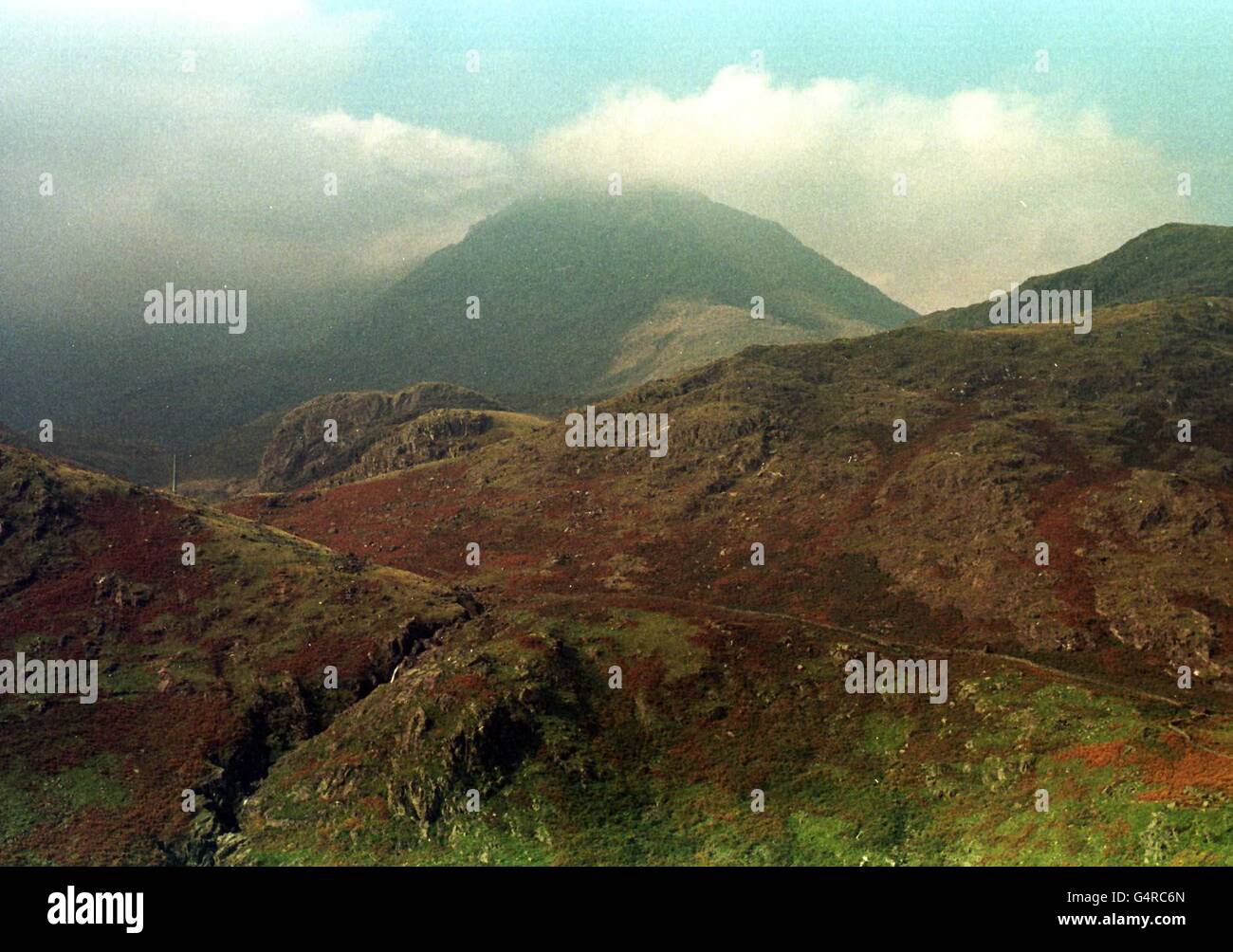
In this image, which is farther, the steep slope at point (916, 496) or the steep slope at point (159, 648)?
the steep slope at point (916, 496)

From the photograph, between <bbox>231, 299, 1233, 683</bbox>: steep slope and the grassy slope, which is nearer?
the grassy slope

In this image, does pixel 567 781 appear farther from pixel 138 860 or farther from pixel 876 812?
pixel 138 860

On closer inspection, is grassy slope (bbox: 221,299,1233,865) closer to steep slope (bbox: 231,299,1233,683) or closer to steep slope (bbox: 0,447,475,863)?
steep slope (bbox: 231,299,1233,683)

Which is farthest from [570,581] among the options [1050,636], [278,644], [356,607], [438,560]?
[1050,636]

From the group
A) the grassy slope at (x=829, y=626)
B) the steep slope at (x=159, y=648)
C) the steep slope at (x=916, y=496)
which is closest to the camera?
the grassy slope at (x=829, y=626)

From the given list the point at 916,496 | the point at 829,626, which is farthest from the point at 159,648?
the point at 916,496

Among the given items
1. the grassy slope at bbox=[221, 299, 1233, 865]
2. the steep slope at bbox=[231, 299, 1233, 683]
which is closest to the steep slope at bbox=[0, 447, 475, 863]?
the grassy slope at bbox=[221, 299, 1233, 865]

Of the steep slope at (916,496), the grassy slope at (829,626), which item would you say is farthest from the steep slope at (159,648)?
the steep slope at (916,496)

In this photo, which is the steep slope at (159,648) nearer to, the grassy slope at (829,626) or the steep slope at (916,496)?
the grassy slope at (829,626)

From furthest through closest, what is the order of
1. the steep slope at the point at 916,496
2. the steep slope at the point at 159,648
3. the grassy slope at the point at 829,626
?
the steep slope at the point at 916,496, the steep slope at the point at 159,648, the grassy slope at the point at 829,626
